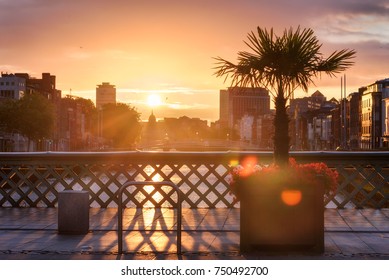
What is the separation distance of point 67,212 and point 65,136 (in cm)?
16247

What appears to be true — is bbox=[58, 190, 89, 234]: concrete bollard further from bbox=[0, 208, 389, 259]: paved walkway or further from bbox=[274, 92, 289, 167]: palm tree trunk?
bbox=[274, 92, 289, 167]: palm tree trunk

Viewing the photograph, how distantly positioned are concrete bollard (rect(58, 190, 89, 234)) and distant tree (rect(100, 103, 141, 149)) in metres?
166

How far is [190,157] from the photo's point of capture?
17453mm

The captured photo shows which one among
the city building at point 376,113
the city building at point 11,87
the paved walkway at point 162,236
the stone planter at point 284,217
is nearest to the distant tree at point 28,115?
the city building at point 11,87

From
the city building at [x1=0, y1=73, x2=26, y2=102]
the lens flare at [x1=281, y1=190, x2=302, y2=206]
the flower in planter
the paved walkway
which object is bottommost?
the paved walkway

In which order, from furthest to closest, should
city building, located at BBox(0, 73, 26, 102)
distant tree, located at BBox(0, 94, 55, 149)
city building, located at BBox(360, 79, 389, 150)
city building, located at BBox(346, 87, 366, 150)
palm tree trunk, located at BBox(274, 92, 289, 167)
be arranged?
1. city building, located at BBox(346, 87, 366, 150)
2. city building, located at BBox(0, 73, 26, 102)
3. city building, located at BBox(360, 79, 389, 150)
4. distant tree, located at BBox(0, 94, 55, 149)
5. palm tree trunk, located at BBox(274, 92, 289, 167)

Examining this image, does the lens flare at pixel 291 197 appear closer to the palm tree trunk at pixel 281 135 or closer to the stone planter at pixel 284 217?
the stone planter at pixel 284 217

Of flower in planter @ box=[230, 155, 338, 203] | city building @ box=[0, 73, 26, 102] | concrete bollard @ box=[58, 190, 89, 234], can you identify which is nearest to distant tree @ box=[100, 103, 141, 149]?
city building @ box=[0, 73, 26, 102]

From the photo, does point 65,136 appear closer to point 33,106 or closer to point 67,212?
point 33,106

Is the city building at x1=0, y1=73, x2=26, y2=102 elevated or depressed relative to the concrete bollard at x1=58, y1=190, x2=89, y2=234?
elevated

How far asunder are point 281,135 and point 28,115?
317 ft

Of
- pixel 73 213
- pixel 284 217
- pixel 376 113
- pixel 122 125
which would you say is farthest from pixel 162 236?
pixel 122 125

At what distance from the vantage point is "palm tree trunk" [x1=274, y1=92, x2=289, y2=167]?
36.7 ft
